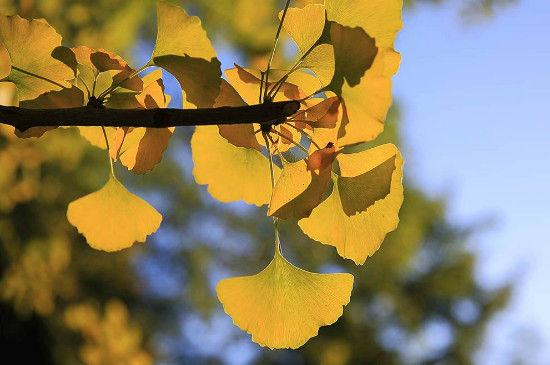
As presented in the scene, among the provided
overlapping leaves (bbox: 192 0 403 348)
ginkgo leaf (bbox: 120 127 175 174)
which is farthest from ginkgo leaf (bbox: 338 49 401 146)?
ginkgo leaf (bbox: 120 127 175 174)

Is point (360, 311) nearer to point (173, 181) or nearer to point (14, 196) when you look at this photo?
point (173, 181)

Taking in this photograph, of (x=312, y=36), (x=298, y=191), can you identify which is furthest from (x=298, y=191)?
(x=312, y=36)

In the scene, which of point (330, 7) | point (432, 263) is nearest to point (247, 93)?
point (330, 7)

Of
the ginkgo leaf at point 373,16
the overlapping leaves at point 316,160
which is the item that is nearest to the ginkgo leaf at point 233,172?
the overlapping leaves at point 316,160

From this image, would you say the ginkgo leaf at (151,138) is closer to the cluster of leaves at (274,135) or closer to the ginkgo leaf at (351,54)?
the cluster of leaves at (274,135)

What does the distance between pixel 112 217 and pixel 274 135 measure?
122 millimetres

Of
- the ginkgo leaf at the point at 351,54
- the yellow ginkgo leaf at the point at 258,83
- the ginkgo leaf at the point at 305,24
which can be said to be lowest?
the ginkgo leaf at the point at 351,54

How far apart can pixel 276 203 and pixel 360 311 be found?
637 cm

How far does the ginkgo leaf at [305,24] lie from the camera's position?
31 cm

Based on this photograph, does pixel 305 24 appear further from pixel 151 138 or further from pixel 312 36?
pixel 151 138

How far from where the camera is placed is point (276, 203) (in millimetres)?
277

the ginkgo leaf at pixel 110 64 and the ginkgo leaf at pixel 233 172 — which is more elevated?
the ginkgo leaf at pixel 233 172

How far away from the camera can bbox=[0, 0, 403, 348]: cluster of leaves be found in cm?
24

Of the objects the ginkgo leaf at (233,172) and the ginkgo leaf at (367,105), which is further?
the ginkgo leaf at (233,172)
